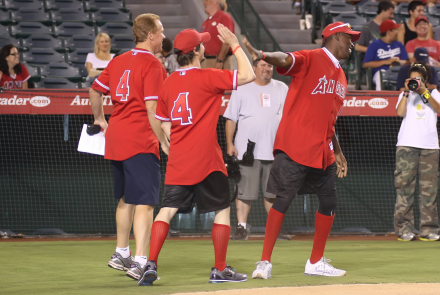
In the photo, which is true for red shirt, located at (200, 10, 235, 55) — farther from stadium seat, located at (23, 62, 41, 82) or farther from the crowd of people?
stadium seat, located at (23, 62, 41, 82)

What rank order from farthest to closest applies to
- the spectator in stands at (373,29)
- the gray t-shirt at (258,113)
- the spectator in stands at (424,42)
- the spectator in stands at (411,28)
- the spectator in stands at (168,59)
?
the spectator in stands at (411,28), the spectator in stands at (373,29), the spectator in stands at (424,42), the spectator in stands at (168,59), the gray t-shirt at (258,113)

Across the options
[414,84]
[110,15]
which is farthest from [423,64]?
[110,15]

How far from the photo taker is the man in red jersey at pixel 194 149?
5.17 m

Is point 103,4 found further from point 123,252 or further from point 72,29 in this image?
point 123,252

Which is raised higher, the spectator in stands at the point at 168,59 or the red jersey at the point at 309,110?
the spectator in stands at the point at 168,59

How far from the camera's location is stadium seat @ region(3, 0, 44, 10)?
13945 millimetres

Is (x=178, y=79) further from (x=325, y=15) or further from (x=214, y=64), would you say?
(x=325, y=15)

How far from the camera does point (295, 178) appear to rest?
18.2ft

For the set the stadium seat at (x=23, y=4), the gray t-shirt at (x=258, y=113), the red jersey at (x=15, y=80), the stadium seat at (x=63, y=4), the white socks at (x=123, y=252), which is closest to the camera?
the white socks at (x=123, y=252)

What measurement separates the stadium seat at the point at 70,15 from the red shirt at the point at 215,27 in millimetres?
4037

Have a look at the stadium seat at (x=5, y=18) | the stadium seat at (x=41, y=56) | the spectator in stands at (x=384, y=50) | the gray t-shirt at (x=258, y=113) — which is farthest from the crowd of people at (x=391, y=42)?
the stadium seat at (x=5, y=18)

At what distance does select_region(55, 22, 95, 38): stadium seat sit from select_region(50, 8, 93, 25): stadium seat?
0.21m

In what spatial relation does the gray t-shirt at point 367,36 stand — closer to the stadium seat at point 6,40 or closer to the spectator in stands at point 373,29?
the spectator in stands at point 373,29

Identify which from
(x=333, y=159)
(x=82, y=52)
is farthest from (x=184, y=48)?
(x=82, y=52)
